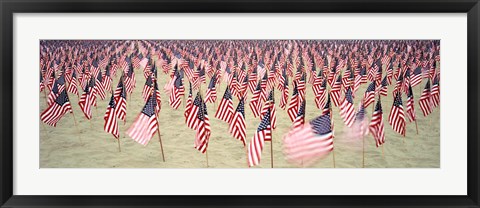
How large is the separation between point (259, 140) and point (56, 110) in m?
1.74

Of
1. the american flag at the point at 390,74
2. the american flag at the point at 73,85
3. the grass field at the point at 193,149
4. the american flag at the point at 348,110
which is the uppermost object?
the american flag at the point at 390,74

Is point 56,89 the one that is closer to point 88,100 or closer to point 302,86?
point 88,100

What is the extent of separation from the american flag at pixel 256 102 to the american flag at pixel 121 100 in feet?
3.62

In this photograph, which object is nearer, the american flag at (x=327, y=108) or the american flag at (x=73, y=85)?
the american flag at (x=327, y=108)

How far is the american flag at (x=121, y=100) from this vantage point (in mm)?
5539

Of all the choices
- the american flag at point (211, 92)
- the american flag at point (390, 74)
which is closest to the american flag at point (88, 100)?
the american flag at point (211, 92)

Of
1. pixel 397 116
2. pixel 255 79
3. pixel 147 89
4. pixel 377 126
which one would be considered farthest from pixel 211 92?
pixel 397 116

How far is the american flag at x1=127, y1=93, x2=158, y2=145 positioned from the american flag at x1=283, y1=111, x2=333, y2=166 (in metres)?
1.13

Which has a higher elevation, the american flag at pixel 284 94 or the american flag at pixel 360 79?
the american flag at pixel 360 79

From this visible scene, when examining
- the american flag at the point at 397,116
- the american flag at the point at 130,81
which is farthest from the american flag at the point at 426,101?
the american flag at the point at 130,81

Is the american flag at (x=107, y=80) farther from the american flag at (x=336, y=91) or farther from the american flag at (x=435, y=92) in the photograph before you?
the american flag at (x=435, y=92)
